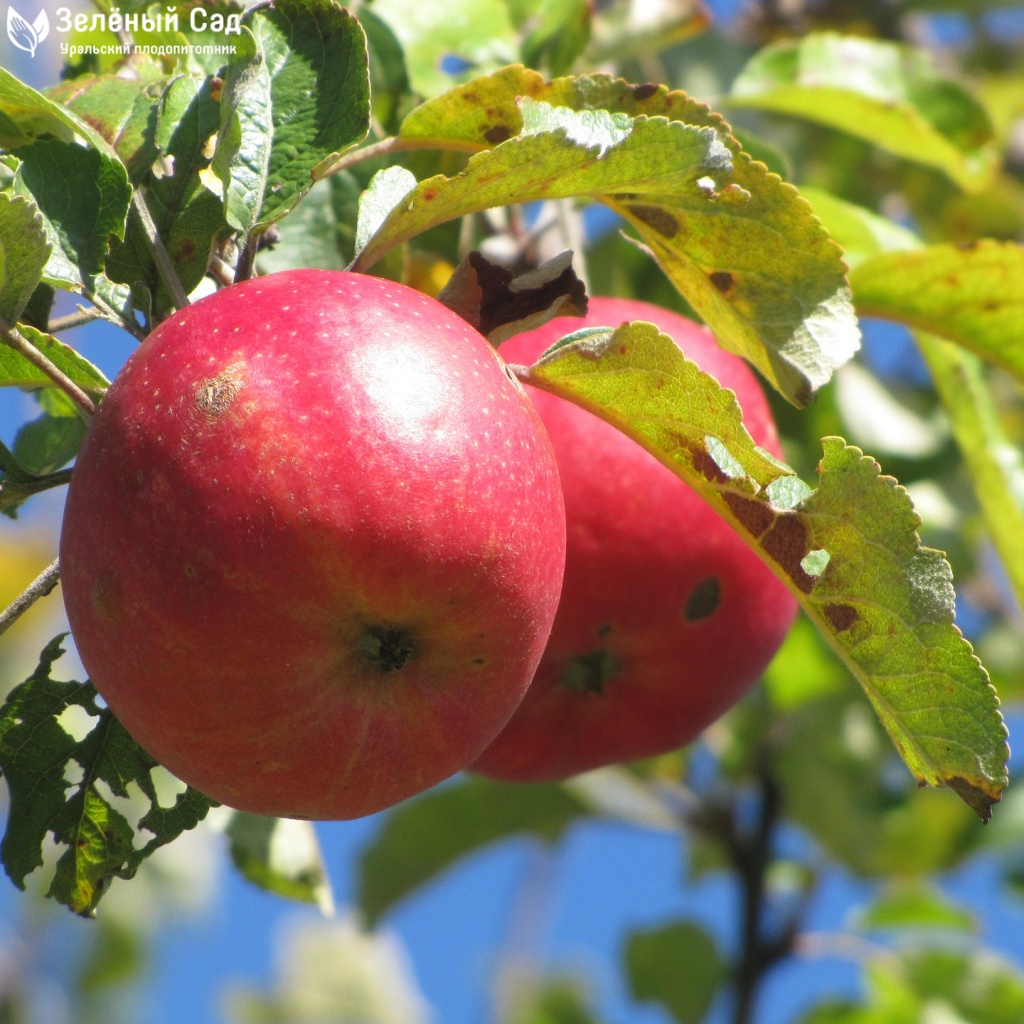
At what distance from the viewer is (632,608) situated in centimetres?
130

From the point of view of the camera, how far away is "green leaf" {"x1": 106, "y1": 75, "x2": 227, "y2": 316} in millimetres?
1103

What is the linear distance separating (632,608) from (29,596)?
0.54 m

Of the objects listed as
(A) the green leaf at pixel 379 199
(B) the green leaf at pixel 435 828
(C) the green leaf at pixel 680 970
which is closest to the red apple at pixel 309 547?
(A) the green leaf at pixel 379 199

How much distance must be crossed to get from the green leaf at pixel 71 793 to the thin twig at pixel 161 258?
30 cm

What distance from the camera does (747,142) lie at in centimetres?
178

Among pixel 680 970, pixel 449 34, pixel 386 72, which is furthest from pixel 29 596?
pixel 680 970

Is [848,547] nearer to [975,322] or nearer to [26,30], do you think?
[975,322]

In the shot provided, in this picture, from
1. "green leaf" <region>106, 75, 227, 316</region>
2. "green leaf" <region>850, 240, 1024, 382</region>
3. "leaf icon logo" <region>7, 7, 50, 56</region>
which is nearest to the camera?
"green leaf" <region>106, 75, 227, 316</region>

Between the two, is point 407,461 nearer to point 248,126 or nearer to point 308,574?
point 308,574

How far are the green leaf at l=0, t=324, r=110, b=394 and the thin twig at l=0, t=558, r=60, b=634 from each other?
139 millimetres

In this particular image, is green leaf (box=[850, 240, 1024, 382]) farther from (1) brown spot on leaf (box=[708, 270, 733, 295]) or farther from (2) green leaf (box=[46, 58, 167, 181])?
(2) green leaf (box=[46, 58, 167, 181])

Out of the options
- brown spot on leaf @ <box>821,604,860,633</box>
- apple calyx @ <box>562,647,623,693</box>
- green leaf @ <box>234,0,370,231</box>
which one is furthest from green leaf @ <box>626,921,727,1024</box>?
green leaf @ <box>234,0,370,231</box>

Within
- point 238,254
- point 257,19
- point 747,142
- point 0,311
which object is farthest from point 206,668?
point 747,142

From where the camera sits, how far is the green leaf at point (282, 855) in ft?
5.34
